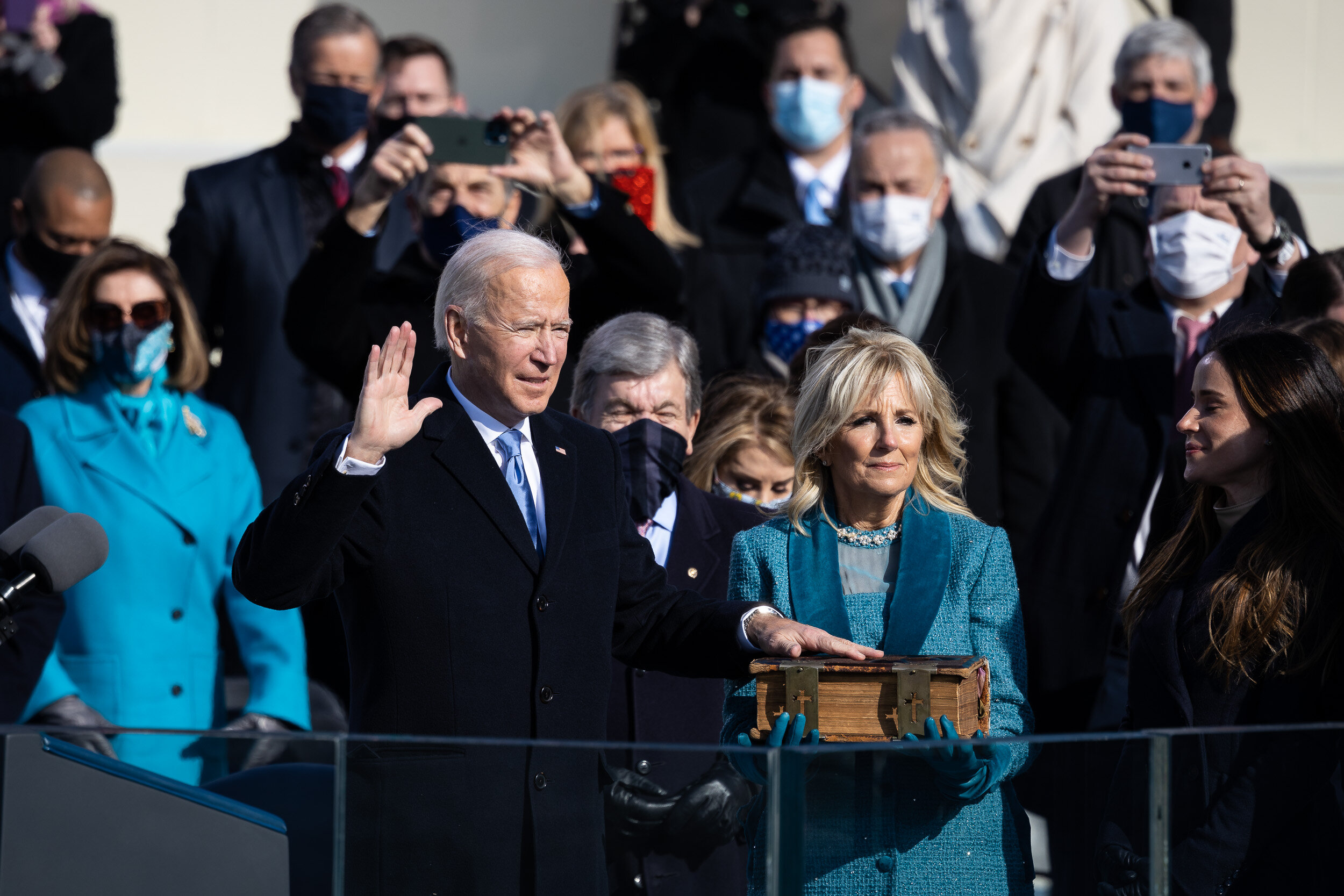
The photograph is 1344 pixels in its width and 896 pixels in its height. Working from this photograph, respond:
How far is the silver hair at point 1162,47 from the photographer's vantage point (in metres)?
5.90

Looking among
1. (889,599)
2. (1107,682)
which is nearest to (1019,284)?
(1107,682)

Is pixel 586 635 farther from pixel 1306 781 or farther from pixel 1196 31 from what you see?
pixel 1196 31

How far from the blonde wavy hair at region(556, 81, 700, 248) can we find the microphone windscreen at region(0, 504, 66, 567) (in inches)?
151

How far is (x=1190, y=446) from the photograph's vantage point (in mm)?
3801

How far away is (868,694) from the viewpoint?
10.2 feet

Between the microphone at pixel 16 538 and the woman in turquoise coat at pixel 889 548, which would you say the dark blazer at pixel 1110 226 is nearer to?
the woman in turquoise coat at pixel 889 548

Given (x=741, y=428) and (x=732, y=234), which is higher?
(x=732, y=234)

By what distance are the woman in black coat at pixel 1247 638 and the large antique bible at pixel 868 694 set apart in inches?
12.5

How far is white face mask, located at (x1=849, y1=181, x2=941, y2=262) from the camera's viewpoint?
5934 millimetres

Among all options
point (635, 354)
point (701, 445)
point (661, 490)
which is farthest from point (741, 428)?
point (661, 490)

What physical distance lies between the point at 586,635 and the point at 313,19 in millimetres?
3642

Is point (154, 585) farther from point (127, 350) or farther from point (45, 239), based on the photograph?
point (45, 239)

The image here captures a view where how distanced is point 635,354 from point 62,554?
1993 mm

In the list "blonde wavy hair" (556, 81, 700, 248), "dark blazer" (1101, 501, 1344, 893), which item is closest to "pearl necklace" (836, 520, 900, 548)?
"dark blazer" (1101, 501, 1344, 893)
